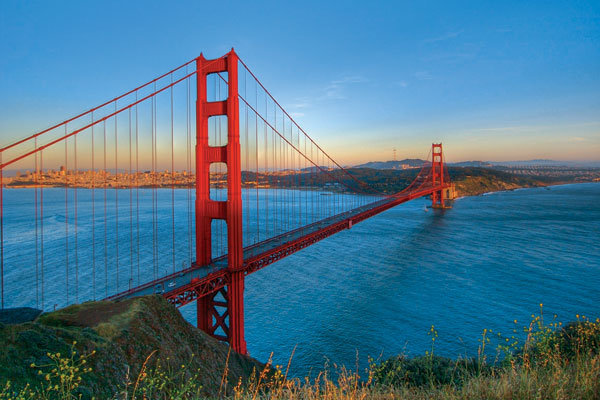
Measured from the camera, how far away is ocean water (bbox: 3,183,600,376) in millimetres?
15859

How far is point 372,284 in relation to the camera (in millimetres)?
23281

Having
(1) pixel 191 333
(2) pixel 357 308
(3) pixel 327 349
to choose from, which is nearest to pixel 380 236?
(2) pixel 357 308

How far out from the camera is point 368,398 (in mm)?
3227

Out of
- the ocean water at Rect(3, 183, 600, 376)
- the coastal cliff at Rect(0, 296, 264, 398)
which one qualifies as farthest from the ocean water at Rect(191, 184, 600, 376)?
the coastal cliff at Rect(0, 296, 264, 398)

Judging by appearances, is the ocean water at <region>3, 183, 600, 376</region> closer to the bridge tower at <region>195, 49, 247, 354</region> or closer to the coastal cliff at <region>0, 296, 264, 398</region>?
the bridge tower at <region>195, 49, 247, 354</region>

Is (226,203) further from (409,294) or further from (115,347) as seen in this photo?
(409,294)

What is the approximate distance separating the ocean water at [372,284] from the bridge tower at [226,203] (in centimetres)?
248

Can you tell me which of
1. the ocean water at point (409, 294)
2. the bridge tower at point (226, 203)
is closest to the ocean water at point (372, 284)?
the ocean water at point (409, 294)

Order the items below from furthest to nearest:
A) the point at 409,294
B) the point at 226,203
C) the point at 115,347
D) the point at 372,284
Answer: the point at 372,284
the point at 409,294
the point at 226,203
the point at 115,347

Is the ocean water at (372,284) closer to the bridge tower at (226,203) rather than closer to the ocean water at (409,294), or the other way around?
the ocean water at (409,294)

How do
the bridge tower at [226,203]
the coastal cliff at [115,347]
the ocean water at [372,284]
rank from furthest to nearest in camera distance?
1. the ocean water at [372,284]
2. the bridge tower at [226,203]
3. the coastal cliff at [115,347]

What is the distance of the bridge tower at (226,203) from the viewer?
1355cm

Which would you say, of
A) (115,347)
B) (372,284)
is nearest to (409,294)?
(372,284)

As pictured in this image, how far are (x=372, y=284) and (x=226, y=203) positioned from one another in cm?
1355
